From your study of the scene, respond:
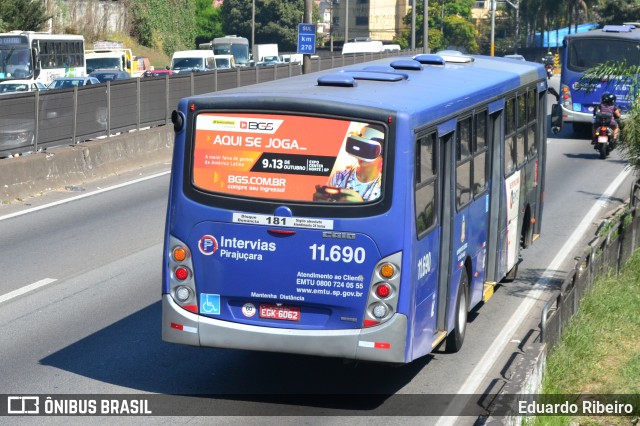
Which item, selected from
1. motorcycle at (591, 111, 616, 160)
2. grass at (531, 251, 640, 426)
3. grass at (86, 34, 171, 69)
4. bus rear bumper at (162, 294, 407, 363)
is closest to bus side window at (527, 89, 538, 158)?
grass at (531, 251, 640, 426)

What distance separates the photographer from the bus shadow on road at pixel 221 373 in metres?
9.23

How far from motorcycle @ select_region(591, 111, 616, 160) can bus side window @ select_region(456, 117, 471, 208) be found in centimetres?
1732

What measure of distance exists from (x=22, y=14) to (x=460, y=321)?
169 feet

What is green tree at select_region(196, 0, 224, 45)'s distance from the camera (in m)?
118

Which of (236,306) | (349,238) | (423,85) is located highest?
(423,85)

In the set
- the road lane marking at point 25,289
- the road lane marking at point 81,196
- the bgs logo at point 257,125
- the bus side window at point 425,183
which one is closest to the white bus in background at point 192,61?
the road lane marking at point 81,196

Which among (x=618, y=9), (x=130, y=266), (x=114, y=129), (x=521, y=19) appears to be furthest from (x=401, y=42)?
(x=130, y=266)

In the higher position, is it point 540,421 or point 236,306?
point 236,306

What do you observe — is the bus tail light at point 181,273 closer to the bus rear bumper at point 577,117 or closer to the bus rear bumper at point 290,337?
the bus rear bumper at point 290,337

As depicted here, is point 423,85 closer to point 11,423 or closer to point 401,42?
point 11,423

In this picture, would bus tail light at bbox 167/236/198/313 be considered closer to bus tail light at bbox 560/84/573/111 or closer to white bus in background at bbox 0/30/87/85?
bus tail light at bbox 560/84/573/111

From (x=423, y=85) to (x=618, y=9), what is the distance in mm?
99085

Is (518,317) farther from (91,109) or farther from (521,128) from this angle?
(91,109)

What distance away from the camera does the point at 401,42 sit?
4889 inches
